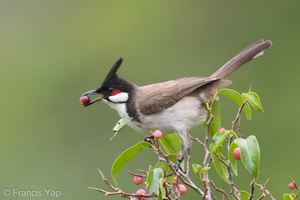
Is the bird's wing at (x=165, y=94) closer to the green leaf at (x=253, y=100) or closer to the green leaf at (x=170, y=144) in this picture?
the green leaf at (x=170, y=144)

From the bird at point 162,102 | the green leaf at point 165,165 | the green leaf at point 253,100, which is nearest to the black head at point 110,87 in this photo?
the bird at point 162,102

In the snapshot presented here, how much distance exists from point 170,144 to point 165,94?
59cm

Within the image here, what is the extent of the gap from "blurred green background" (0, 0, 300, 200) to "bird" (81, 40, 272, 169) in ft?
4.72

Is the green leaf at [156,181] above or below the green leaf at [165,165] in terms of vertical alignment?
above

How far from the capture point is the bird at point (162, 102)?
373 centimetres

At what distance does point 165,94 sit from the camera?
387 cm

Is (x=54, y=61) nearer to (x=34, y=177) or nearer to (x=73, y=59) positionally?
(x=73, y=59)

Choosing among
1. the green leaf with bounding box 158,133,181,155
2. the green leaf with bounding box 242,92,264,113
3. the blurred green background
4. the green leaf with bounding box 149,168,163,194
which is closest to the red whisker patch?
the green leaf with bounding box 158,133,181,155

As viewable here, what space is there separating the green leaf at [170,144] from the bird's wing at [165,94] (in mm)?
439

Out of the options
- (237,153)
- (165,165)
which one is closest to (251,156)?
(237,153)

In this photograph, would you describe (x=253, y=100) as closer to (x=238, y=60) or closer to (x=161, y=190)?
(x=161, y=190)

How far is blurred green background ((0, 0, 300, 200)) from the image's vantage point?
5.48m

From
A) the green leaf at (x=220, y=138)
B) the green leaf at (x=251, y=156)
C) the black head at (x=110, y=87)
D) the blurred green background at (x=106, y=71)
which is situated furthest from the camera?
the blurred green background at (x=106, y=71)

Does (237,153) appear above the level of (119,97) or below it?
below
